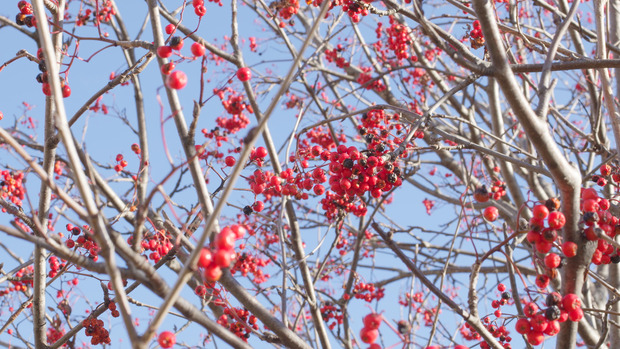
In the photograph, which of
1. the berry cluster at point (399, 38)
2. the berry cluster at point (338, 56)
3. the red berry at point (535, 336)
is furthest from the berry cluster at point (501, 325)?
the berry cluster at point (338, 56)

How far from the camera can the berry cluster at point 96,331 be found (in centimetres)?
328

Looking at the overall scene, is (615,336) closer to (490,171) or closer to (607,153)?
(607,153)

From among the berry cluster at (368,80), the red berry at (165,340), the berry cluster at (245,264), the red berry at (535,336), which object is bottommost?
the red berry at (165,340)

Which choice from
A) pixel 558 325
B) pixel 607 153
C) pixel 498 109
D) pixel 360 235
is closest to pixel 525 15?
pixel 498 109

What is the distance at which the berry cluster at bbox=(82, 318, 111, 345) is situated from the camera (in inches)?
129

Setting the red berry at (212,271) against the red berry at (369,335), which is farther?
the red berry at (369,335)

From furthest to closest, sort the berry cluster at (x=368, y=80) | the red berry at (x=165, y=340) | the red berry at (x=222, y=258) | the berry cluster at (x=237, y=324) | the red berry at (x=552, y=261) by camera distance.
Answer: the berry cluster at (x=368, y=80)
the berry cluster at (x=237, y=324)
the red berry at (x=552, y=261)
the red berry at (x=165, y=340)
the red berry at (x=222, y=258)

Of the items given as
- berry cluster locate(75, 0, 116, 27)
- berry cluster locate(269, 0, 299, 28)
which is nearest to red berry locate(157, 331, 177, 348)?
berry cluster locate(269, 0, 299, 28)

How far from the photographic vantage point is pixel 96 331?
331 centimetres

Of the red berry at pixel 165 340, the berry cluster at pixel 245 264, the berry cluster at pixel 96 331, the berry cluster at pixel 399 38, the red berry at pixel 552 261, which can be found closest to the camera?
the red berry at pixel 165 340

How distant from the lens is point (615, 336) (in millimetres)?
3895

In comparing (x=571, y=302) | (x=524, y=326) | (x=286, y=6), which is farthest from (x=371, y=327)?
(x=286, y=6)

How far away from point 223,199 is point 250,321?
8.93 feet

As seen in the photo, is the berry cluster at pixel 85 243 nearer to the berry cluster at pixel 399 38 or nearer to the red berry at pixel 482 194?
the red berry at pixel 482 194
